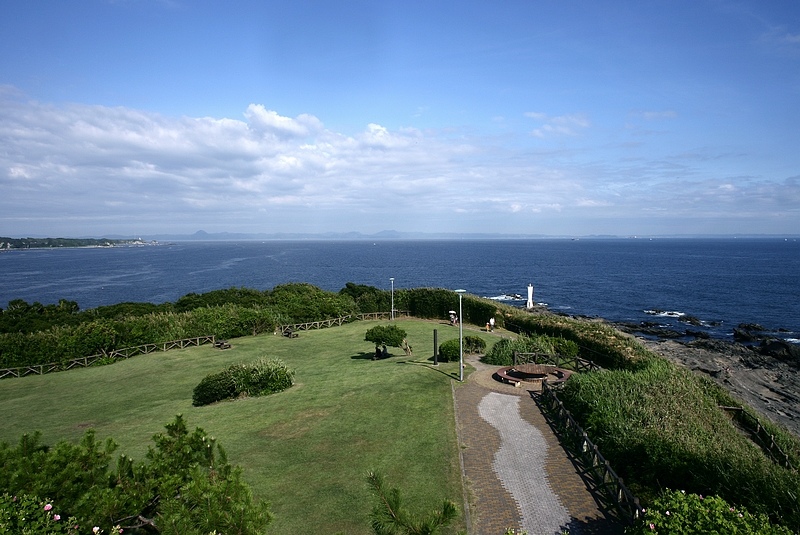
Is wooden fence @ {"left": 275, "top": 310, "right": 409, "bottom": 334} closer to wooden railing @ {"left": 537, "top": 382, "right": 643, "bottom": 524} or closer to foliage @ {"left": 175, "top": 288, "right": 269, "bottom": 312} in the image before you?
foliage @ {"left": 175, "top": 288, "right": 269, "bottom": 312}

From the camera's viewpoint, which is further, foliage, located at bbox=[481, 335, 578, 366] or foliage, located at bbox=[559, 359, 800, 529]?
foliage, located at bbox=[481, 335, 578, 366]

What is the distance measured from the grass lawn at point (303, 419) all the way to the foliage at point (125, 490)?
4.89m

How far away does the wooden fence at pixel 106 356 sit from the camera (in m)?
28.6

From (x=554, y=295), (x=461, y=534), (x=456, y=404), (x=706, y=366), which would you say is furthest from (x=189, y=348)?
(x=554, y=295)

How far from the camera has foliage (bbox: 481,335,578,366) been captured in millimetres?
26156

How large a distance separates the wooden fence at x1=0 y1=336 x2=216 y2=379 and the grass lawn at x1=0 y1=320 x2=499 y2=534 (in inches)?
41.3

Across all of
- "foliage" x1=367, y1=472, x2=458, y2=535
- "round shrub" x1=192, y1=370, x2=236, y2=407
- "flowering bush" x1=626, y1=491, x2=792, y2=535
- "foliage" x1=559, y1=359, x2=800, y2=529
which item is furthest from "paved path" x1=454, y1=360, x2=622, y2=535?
"round shrub" x1=192, y1=370, x2=236, y2=407

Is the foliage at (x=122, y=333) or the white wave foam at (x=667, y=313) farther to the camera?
the white wave foam at (x=667, y=313)

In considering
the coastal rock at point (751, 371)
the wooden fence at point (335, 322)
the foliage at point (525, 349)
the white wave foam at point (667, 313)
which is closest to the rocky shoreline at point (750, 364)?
the coastal rock at point (751, 371)

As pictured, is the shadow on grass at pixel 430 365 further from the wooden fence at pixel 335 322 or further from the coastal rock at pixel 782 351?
the coastal rock at pixel 782 351

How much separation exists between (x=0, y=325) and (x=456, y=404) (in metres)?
38.4

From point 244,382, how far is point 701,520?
20405 mm

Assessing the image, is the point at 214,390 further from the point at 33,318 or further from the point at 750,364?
the point at 750,364

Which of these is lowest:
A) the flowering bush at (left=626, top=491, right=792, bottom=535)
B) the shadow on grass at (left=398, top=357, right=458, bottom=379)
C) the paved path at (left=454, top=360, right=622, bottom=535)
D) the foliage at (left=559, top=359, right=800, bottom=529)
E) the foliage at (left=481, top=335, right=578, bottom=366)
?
the shadow on grass at (left=398, top=357, right=458, bottom=379)
